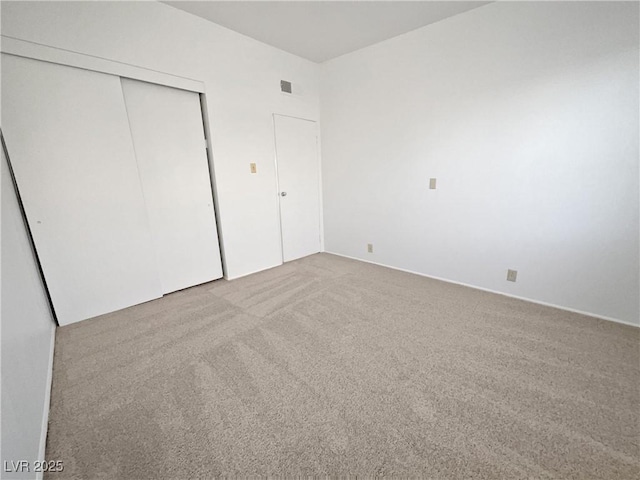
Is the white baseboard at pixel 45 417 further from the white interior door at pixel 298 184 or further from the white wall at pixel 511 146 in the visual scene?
the white wall at pixel 511 146

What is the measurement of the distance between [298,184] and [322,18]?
1906mm

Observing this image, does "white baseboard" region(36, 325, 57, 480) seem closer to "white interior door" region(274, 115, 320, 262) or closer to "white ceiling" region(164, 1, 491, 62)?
"white interior door" region(274, 115, 320, 262)

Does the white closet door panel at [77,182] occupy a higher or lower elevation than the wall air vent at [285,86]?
lower

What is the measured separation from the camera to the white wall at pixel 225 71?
196cm

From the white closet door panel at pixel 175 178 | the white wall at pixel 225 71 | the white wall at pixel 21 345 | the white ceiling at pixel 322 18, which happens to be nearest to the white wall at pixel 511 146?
the white ceiling at pixel 322 18

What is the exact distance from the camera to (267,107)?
323 cm

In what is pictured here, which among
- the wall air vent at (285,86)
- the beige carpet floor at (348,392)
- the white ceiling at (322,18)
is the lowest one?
the beige carpet floor at (348,392)

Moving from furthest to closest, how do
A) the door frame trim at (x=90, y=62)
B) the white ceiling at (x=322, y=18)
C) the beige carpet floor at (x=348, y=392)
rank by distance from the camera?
1. the white ceiling at (x=322, y=18)
2. the door frame trim at (x=90, y=62)
3. the beige carpet floor at (x=348, y=392)

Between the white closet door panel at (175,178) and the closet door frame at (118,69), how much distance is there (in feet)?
0.19

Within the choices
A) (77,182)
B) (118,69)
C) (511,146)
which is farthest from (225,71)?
(511,146)

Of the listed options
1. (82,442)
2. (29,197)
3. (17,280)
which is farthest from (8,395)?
(29,197)

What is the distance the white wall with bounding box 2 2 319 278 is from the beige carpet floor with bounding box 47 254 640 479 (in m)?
1.25

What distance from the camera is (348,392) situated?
151cm

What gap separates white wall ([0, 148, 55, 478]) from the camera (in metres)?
1.02
